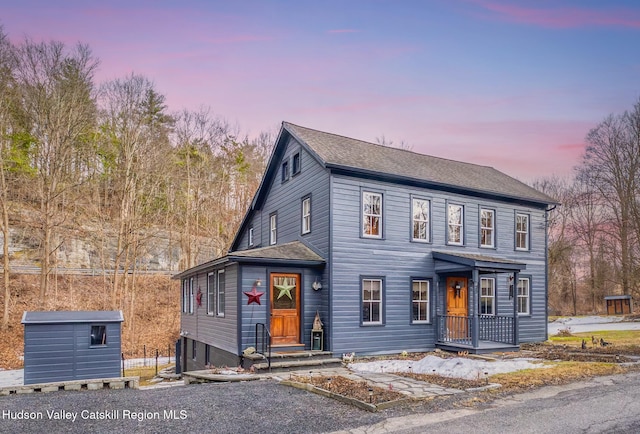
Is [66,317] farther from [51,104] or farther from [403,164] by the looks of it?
[51,104]

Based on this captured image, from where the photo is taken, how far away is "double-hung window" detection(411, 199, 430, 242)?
1595cm

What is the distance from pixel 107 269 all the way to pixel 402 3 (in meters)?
24.0

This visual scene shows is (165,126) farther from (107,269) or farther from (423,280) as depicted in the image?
(423,280)

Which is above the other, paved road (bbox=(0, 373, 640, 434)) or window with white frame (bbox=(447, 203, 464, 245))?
window with white frame (bbox=(447, 203, 464, 245))

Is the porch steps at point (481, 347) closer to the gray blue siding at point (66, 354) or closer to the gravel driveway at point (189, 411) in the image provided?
the gravel driveway at point (189, 411)

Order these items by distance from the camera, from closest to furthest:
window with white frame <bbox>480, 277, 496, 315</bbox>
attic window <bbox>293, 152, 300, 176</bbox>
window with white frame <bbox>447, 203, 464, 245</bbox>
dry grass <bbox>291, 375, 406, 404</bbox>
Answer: dry grass <bbox>291, 375, 406, 404</bbox>, attic window <bbox>293, 152, 300, 176</bbox>, window with white frame <bbox>447, 203, 464, 245</bbox>, window with white frame <bbox>480, 277, 496, 315</bbox>

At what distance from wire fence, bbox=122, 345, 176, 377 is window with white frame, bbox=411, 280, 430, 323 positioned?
1060cm

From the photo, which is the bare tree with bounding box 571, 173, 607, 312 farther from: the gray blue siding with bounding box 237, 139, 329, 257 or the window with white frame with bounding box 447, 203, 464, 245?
the gray blue siding with bounding box 237, 139, 329, 257

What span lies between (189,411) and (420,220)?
1054 centimetres

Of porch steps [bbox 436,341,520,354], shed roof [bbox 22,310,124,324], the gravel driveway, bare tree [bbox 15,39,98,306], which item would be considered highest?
bare tree [bbox 15,39,98,306]

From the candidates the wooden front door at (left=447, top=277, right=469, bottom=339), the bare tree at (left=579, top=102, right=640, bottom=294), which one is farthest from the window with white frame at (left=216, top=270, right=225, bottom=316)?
the bare tree at (left=579, top=102, right=640, bottom=294)

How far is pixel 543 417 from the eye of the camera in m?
7.25

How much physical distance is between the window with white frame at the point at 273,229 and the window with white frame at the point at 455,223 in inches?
265

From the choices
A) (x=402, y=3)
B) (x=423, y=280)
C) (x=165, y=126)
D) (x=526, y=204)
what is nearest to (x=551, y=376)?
(x=423, y=280)
